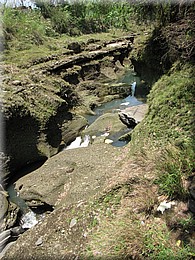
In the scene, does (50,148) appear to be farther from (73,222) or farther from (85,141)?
(73,222)

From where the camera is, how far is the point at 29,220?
16.3 ft

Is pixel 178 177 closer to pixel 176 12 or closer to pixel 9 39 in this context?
pixel 176 12

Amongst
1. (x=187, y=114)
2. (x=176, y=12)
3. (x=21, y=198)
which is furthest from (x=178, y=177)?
(x=176, y=12)

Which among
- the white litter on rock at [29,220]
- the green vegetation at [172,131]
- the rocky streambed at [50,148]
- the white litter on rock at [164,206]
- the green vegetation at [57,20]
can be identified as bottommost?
the white litter on rock at [29,220]

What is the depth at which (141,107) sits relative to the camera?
307 inches

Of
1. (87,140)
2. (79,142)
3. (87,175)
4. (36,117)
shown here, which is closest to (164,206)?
(87,175)

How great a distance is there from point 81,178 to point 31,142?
2260 mm

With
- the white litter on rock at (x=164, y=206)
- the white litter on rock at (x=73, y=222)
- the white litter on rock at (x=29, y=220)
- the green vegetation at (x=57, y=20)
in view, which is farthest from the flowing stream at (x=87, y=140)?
the green vegetation at (x=57, y=20)

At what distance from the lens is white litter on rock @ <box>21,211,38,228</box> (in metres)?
4.83

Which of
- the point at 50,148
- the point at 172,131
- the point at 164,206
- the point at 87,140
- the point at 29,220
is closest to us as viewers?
the point at 164,206

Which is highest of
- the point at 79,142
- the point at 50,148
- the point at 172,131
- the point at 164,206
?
the point at 172,131

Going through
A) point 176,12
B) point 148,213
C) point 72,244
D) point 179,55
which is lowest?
point 72,244

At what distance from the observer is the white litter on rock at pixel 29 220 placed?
4831 millimetres

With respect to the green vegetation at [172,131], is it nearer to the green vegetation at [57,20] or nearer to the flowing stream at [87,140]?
the flowing stream at [87,140]
